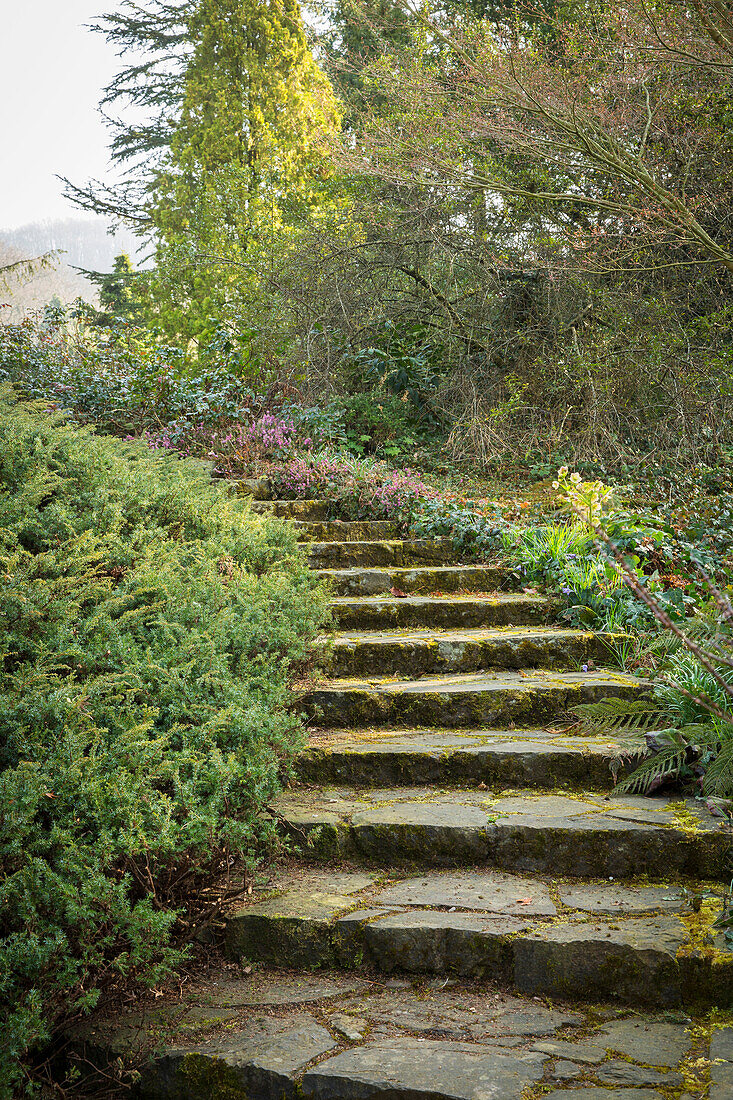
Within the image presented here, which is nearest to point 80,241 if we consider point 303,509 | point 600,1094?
point 303,509

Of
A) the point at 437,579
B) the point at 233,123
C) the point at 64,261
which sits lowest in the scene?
the point at 437,579

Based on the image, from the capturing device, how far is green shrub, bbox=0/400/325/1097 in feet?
5.46

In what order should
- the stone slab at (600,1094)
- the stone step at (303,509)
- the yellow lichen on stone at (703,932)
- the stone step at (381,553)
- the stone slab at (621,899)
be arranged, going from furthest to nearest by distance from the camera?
1. the stone step at (303,509)
2. the stone step at (381,553)
3. the stone slab at (621,899)
4. the yellow lichen on stone at (703,932)
5. the stone slab at (600,1094)

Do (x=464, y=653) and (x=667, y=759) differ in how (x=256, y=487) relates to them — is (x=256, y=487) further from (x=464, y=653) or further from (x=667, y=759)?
(x=667, y=759)

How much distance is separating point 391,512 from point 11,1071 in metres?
4.96

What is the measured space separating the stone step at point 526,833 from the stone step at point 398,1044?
494 mm

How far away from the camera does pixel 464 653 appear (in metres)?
4.06

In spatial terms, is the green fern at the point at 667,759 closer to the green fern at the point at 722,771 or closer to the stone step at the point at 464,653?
the green fern at the point at 722,771

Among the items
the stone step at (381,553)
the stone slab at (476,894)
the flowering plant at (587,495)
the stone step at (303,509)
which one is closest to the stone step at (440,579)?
the stone step at (381,553)

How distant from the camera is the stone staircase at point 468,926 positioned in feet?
5.88

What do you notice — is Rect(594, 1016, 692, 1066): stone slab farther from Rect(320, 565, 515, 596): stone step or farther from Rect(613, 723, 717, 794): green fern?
Rect(320, 565, 515, 596): stone step

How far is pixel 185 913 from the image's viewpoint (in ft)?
7.00

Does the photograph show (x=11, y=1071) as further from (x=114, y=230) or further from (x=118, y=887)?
(x=114, y=230)

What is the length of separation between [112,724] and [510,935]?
119 centimetres
